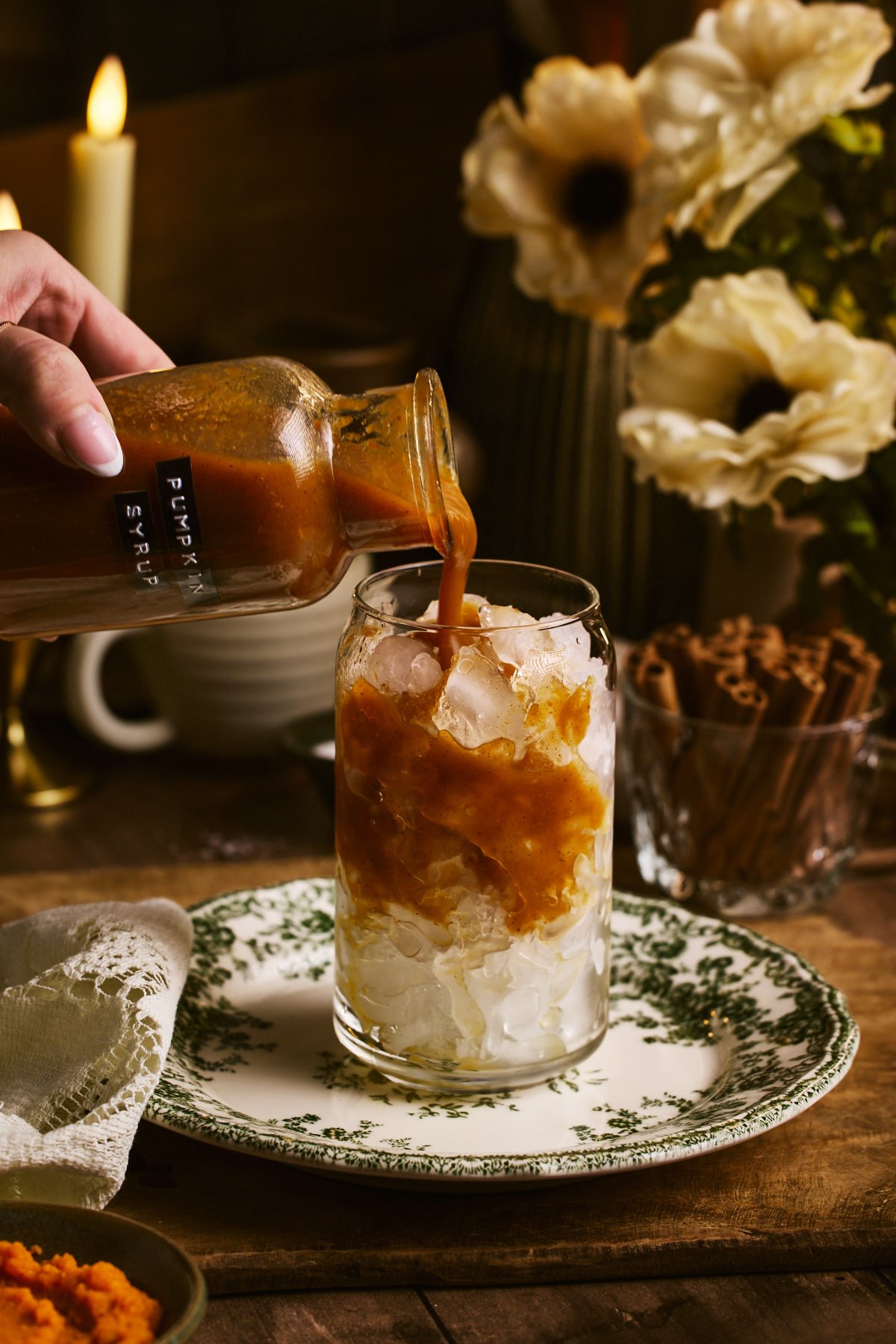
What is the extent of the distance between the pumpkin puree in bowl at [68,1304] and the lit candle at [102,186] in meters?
0.95

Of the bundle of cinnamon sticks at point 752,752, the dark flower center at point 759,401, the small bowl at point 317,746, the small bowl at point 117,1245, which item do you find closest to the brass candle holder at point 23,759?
the small bowl at point 317,746

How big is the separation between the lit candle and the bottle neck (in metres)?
0.67

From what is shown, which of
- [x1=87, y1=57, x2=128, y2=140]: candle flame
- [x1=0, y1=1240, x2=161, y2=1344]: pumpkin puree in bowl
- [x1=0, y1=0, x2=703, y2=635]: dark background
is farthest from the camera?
[x1=0, y1=0, x2=703, y2=635]: dark background

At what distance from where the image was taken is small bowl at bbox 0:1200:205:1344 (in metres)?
0.66

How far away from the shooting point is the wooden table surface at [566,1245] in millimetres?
730

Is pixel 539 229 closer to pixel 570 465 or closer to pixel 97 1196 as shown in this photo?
pixel 570 465

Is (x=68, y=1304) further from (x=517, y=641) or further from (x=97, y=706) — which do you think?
(x=97, y=706)

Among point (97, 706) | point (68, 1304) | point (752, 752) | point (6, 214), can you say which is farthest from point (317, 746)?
point (68, 1304)

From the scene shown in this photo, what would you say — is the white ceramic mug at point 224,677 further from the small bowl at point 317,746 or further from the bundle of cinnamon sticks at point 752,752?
the bundle of cinnamon sticks at point 752,752

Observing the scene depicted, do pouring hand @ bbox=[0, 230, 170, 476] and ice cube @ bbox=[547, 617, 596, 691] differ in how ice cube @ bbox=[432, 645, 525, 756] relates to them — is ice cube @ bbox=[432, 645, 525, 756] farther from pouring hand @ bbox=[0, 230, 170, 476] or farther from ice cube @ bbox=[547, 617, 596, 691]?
pouring hand @ bbox=[0, 230, 170, 476]

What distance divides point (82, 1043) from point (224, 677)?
0.67 metres

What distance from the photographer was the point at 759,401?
121cm

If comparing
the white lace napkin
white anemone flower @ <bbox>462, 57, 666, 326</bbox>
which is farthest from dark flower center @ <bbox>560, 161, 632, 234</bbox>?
the white lace napkin

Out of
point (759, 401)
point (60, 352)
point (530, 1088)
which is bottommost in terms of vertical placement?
point (530, 1088)
